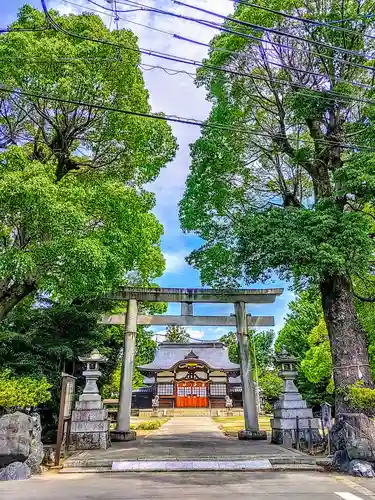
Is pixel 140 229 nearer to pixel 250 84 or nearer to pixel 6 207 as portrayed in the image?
pixel 6 207

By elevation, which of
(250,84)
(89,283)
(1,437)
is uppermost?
(250,84)

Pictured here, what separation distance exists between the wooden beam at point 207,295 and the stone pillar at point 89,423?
281 cm

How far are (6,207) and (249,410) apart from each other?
7.90 meters

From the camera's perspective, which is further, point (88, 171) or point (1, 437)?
point (88, 171)

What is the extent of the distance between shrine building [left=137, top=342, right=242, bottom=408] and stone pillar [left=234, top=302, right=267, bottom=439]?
1969 centimetres

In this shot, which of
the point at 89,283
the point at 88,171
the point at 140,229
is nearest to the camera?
the point at 89,283

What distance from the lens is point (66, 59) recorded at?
289 inches

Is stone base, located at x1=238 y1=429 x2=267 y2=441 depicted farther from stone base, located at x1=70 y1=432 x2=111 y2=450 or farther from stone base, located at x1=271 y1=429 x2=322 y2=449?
stone base, located at x1=70 y1=432 x2=111 y2=450

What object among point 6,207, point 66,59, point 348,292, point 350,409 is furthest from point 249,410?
point 66,59

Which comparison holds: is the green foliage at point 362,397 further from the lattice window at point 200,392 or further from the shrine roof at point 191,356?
the lattice window at point 200,392

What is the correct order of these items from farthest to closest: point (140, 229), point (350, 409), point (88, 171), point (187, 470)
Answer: point (88, 171)
point (140, 229)
point (350, 409)
point (187, 470)

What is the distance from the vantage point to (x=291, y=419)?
9.38 m

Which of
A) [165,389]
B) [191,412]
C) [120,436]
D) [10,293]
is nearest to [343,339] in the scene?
[120,436]

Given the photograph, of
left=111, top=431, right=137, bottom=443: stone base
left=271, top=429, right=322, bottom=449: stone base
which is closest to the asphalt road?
left=271, top=429, right=322, bottom=449: stone base
